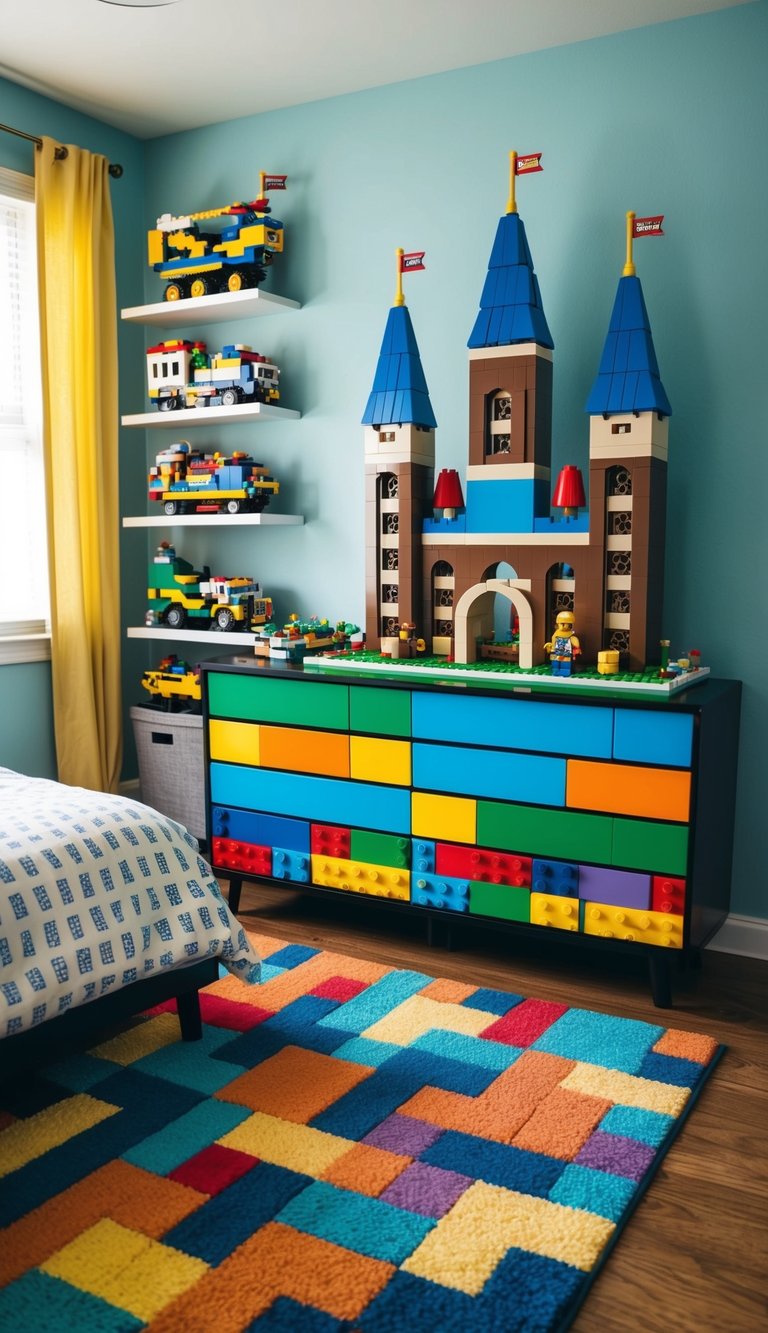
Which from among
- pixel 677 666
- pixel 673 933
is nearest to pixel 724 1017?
pixel 673 933

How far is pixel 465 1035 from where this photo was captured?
2391mm

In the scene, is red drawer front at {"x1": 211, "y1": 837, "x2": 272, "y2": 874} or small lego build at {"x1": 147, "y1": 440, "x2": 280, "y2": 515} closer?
red drawer front at {"x1": 211, "y1": 837, "x2": 272, "y2": 874}

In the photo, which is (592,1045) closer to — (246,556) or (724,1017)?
(724,1017)

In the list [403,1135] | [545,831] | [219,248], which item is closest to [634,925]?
[545,831]

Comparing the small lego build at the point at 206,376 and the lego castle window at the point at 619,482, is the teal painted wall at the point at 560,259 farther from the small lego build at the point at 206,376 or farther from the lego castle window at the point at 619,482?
the lego castle window at the point at 619,482

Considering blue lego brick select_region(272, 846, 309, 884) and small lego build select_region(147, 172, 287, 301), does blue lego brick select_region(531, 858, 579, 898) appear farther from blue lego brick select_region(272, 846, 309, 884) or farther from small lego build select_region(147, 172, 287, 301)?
small lego build select_region(147, 172, 287, 301)

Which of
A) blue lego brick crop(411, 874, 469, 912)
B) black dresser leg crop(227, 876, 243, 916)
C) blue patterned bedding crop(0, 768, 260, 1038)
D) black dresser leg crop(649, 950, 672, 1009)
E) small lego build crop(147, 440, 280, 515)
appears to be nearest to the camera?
blue patterned bedding crop(0, 768, 260, 1038)

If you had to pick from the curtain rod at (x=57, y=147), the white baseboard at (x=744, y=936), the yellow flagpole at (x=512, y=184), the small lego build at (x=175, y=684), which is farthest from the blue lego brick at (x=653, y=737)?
the curtain rod at (x=57, y=147)

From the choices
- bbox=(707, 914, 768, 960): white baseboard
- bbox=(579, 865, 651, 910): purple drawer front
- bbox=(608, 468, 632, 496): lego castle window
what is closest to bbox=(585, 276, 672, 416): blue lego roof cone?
bbox=(608, 468, 632, 496): lego castle window

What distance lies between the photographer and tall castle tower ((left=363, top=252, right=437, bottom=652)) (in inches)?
122

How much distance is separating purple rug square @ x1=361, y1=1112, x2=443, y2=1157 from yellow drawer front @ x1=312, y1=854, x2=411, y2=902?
0.90 meters

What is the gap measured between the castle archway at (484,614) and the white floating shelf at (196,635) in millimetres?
852

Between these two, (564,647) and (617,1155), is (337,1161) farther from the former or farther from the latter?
(564,647)

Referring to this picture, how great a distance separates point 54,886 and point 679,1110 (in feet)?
4.30
